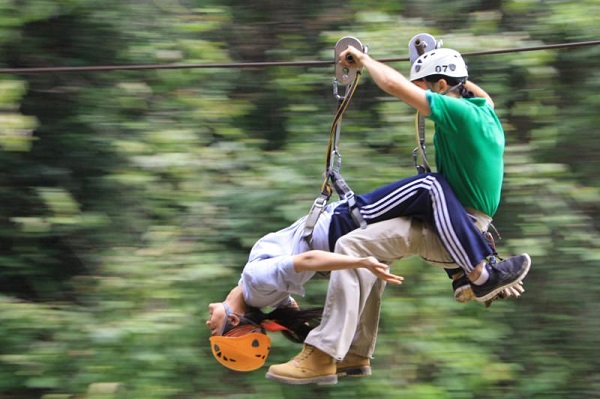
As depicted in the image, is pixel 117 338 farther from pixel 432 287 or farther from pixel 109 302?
pixel 432 287

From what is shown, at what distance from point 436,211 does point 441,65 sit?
51cm

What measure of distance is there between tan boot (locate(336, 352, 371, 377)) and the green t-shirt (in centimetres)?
73

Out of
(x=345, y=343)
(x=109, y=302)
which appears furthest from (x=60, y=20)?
(x=345, y=343)

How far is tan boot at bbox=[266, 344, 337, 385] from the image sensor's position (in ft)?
11.1

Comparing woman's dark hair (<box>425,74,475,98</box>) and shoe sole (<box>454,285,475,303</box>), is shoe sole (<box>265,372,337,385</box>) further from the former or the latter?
woman's dark hair (<box>425,74,475,98</box>)

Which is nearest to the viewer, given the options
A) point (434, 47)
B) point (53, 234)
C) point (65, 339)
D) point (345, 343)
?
point (345, 343)

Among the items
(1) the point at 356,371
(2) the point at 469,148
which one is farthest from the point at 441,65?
(1) the point at 356,371

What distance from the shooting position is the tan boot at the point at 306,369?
3398 millimetres

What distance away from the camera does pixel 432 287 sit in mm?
4832

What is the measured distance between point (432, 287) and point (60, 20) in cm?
254

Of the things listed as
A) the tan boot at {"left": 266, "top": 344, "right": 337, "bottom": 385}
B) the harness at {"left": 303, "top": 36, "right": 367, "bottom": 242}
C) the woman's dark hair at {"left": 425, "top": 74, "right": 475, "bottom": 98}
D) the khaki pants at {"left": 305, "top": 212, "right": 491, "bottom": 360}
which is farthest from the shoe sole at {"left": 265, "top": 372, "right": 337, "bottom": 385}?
the woman's dark hair at {"left": 425, "top": 74, "right": 475, "bottom": 98}

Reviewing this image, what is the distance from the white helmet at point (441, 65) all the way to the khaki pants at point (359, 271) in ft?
1.67

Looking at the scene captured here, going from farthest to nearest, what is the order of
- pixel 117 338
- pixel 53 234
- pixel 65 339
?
1. pixel 53 234
2. pixel 65 339
3. pixel 117 338

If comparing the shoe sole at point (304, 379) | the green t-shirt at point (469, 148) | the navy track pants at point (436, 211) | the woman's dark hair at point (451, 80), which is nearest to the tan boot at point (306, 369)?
the shoe sole at point (304, 379)
